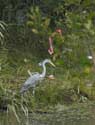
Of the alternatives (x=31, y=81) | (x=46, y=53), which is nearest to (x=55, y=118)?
(x=31, y=81)

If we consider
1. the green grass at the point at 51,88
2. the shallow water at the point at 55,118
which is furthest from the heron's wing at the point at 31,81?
the shallow water at the point at 55,118

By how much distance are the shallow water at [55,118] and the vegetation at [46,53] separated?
223 millimetres

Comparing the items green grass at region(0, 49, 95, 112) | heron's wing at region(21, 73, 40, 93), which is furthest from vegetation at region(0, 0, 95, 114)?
heron's wing at region(21, 73, 40, 93)

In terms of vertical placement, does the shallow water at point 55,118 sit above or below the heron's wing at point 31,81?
below

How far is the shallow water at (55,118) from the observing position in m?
6.98

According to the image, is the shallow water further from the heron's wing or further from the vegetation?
the heron's wing

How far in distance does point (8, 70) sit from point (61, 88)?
1.28m

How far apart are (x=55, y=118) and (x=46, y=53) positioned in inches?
175

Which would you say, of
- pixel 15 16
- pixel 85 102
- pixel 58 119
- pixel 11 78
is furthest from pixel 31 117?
pixel 15 16

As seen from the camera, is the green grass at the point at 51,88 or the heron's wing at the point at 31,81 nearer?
the green grass at the point at 51,88

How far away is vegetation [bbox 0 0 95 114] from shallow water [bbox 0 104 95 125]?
0.22 meters

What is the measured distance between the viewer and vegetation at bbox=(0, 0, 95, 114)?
493cm

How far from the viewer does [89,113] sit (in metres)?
7.80

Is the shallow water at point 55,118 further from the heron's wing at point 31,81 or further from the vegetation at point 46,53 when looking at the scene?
the heron's wing at point 31,81
